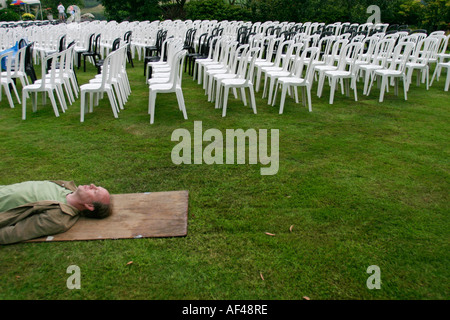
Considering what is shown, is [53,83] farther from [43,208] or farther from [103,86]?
[43,208]

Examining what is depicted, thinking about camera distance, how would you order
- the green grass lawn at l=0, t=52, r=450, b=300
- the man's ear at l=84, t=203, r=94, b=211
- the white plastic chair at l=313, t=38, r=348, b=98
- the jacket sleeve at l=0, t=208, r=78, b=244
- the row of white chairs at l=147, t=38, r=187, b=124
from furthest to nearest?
1. the white plastic chair at l=313, t=38, r=348, b=98
2. the row of white chairs at l=147, t=38, r=187, b=124
3. the man's ear at l=84, t=203, r=94, b=211
4. the jacket sleeve at l=0, t=208, r=78, b=244
5. the green grass lawn at l=0, t=52, r=450, b=300

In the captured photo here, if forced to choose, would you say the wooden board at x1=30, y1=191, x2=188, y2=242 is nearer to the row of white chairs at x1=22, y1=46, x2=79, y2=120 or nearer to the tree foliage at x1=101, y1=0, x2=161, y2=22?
the row of white chairs at x1=22, y1=46, x2=79, y2=120

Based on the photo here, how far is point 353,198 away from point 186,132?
280cm

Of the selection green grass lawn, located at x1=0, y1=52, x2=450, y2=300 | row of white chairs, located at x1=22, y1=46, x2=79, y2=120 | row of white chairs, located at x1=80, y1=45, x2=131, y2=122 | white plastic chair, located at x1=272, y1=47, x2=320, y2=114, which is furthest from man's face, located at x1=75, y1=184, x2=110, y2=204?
white plastic chair, located at x1=272, y1=47, x2=320, y2=114

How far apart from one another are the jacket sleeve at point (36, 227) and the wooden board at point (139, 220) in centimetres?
6

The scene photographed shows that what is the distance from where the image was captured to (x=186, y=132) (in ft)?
18.3

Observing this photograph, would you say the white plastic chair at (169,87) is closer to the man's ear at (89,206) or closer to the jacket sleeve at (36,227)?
the man's ear at (89,206)

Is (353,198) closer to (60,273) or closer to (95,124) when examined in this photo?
(60,273)

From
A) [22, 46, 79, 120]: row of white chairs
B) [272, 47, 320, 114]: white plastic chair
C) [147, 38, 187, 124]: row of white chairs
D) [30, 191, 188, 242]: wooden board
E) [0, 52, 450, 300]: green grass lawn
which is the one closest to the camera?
[0, 52, 450, 300]: green grass lawn

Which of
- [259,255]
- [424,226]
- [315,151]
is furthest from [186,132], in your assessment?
[424,226]

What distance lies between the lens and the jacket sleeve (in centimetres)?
289

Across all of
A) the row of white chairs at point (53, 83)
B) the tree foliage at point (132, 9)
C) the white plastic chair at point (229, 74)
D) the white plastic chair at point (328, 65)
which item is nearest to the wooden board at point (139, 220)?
the row of white chairs at point (53, 83)

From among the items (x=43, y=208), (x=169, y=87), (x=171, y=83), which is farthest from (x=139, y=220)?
(x=171, y=83)

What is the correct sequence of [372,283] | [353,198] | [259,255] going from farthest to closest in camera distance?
[353,198], [259,255], [372,283]
